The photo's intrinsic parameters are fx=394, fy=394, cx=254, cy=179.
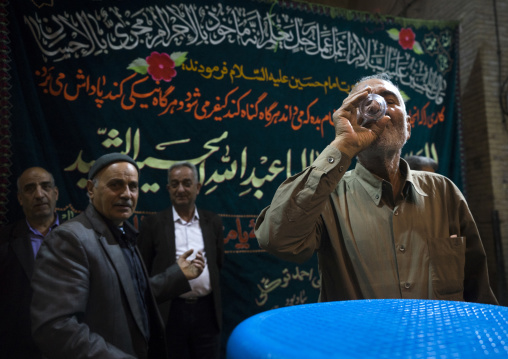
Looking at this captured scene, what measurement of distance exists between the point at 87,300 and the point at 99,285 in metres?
0.07

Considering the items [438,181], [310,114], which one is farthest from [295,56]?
[438,181]

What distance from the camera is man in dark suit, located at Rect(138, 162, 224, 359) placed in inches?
105

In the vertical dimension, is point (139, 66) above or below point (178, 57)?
below

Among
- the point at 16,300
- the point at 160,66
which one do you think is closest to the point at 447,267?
the point at 16,300

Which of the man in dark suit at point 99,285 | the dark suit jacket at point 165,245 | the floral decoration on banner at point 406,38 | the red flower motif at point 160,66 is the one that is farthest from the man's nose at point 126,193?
the floral decoration on banner at point 406,38

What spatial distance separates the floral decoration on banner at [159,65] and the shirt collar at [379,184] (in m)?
2.74

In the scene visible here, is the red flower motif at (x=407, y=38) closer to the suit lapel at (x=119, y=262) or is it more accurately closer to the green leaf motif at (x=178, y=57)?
the green leaf motif at (x=178, y=57)

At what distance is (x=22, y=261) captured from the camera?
2316 mm

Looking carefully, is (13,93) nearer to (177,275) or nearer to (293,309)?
(177,275)

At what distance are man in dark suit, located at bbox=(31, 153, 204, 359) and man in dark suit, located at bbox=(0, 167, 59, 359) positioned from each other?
2.56 ft

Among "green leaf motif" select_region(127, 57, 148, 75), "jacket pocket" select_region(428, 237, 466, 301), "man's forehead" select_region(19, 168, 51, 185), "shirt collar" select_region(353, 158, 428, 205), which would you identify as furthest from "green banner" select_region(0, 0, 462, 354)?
"jacket pocket" select_region(428, 237, 466, 301)

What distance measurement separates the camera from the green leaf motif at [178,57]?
3.62m

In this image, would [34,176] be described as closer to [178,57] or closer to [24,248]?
[24,248]

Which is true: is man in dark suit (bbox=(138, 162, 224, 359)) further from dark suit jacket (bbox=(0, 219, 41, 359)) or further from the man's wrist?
the man's wrist
